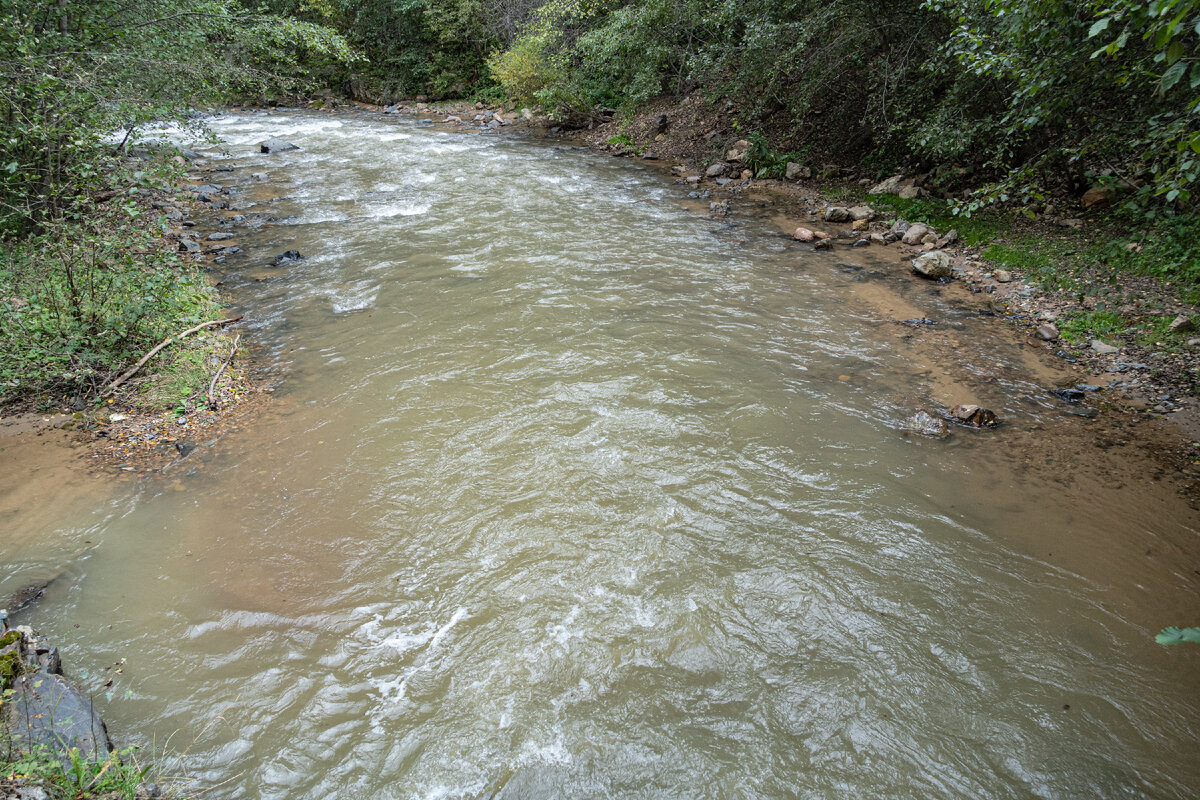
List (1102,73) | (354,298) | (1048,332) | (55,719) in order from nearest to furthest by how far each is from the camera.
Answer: (55,719), (1102,73), (1048,332), (354,298)

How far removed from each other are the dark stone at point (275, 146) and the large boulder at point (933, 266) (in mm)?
17972

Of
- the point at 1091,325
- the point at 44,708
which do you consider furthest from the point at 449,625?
the point at 1091,325

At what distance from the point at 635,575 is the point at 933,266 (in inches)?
314

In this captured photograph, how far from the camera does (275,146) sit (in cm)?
1869

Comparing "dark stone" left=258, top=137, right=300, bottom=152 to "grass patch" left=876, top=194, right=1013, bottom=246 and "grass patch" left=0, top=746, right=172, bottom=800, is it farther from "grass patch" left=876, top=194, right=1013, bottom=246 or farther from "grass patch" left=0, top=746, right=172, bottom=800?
"grass patch" left=0, top=746, right=172, bottom=800

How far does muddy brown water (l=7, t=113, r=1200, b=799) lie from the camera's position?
3.45 m

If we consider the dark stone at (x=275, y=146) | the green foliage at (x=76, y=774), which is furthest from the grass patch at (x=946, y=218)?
the dark stone at (x=275, y=146)

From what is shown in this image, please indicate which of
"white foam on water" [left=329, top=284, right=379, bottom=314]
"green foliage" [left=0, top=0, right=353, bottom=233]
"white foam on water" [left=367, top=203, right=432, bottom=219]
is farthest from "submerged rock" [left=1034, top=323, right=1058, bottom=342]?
"white foam on water" [left=367, top=203, right=432, bottom=219]

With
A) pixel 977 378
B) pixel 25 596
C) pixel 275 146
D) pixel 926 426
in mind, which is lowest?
pixel 25 596

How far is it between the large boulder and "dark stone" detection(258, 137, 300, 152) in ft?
59.0

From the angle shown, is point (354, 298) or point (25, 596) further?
point (354, 298)

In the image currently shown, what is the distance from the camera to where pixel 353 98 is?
3064cm

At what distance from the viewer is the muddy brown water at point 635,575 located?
3.45 m

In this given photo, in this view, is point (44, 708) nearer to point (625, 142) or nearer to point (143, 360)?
point (143, 360)
